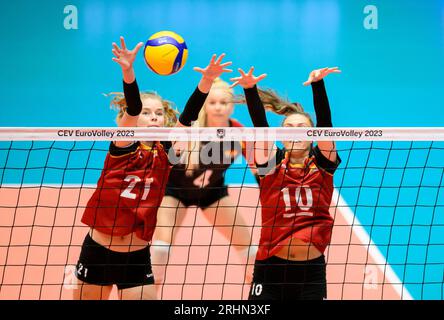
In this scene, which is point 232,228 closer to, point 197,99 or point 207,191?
point 207,191

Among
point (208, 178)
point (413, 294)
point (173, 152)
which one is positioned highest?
point (173, 152)

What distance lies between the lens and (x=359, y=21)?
35.8 feet

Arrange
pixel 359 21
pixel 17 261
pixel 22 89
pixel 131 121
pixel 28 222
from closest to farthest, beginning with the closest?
pixel 131 121 → pixel 17 261 → pixel 28 222 → pixel 22 89 → pixel 359 21

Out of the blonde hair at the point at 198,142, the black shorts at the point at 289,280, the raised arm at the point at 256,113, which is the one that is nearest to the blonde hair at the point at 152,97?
the blonde hair at the point at 198,142

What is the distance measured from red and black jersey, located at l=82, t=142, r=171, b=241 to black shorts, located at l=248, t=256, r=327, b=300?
73cm

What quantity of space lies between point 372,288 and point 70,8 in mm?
6594

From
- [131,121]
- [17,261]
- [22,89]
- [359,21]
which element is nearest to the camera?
[131,121]

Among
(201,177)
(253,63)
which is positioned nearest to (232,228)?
(201,177)

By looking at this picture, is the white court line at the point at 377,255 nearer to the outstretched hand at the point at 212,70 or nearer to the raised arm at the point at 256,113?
the raised arm at the point at 256,113

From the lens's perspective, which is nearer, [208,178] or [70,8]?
[208,178]

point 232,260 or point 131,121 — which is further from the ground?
point 131,121

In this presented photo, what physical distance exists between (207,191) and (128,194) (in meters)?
1.91

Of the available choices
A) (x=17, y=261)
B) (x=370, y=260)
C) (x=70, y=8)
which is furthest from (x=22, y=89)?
(x=370, y=260)

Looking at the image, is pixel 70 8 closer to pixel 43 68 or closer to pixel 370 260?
pixel 43 68
